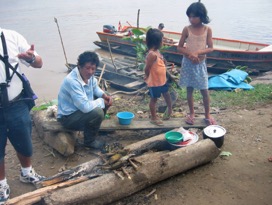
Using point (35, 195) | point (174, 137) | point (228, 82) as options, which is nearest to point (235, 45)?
point (228, 82)

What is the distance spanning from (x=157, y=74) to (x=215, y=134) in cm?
126

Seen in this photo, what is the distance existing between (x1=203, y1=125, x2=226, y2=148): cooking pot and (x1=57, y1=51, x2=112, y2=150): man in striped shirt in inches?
60.5

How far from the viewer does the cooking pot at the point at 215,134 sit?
4.05 m

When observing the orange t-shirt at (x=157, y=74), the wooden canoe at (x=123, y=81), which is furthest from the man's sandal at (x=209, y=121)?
the wooden canoe at (x=123, y=81)

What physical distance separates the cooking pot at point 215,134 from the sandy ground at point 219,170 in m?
0.15

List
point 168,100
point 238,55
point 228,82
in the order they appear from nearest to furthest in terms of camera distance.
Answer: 1. point 168,100
2. point 228,82
3. point 238,55

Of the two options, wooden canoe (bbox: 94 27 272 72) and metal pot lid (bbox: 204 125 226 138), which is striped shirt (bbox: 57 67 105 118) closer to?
metal pot lid (bbox: 204 125 226 138)

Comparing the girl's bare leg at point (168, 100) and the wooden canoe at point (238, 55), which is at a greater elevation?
the girl's bare leg at point (168, 100)

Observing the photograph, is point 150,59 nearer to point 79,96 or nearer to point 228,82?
point 79,96

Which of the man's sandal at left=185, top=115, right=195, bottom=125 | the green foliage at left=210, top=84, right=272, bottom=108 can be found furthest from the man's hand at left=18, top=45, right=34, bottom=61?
the green foliage at left=210, top=84, right=272, bottom=108

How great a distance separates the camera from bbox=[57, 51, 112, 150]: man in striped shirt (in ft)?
12.7

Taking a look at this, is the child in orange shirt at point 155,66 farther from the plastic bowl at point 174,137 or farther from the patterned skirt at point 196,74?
the plastic bowl at point 174,137

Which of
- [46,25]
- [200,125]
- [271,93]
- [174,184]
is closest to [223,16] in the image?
[46,25]

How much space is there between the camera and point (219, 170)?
3.69 m
